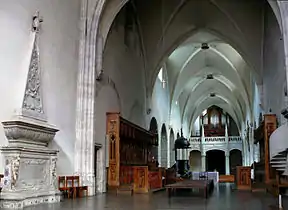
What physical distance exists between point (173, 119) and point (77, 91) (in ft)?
65.9

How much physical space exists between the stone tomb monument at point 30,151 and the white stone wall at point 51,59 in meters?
0.24

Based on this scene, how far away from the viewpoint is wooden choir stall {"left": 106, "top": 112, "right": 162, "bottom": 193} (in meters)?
14.2

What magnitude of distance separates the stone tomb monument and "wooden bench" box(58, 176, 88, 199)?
1.02 metres

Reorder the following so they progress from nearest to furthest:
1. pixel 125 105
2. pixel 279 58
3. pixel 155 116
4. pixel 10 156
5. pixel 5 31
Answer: pixel 10 156
pixel 5 31
pixel 279 58
pixel 125 105
pixel 155 116

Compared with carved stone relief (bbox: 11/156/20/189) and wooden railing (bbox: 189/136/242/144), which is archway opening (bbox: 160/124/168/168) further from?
carved stone relief (bbox: 11/156/20/189)

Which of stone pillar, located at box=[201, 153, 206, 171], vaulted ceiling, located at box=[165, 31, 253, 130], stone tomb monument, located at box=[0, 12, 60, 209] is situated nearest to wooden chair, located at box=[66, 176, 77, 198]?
stone tomb monument, located at box=[0, 12, 60, 209]

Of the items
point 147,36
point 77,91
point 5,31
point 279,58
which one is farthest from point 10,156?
point 147,36

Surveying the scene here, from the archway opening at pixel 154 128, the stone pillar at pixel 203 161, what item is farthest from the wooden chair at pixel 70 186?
the stone pillar at pixel 203 161

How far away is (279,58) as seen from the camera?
16.2 metres

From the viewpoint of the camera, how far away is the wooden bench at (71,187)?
1095 cm

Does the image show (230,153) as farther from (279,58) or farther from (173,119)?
(279,58)

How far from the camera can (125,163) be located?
1636cm

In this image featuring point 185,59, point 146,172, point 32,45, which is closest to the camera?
point 32,45

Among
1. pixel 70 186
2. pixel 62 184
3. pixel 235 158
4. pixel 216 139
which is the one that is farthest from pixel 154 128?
pixel 235 158
